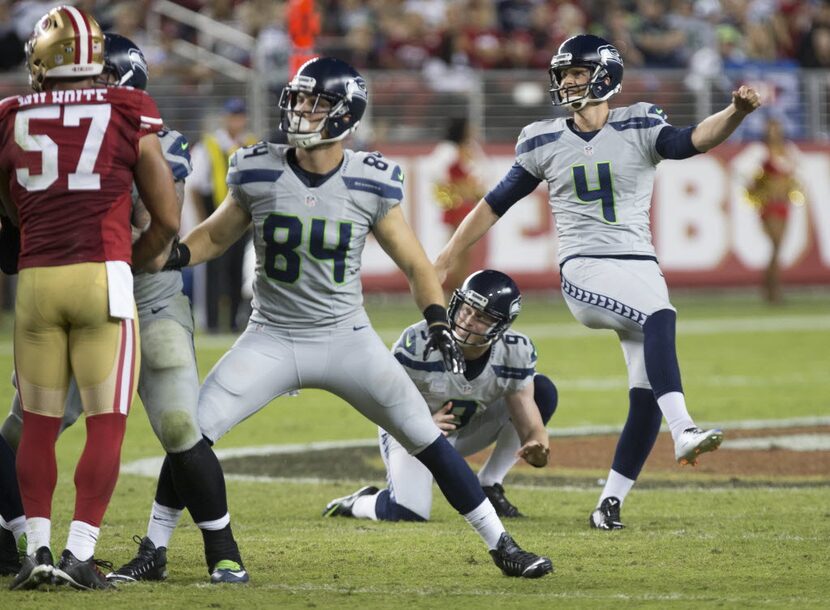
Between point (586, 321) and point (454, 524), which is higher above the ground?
point (586, 321)

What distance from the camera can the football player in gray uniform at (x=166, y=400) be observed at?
5020mm

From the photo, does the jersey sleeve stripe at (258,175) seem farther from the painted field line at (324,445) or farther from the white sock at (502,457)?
the painted field line at (324,445)

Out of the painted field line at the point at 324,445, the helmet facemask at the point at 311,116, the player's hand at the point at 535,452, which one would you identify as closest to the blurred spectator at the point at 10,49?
the painted field line at the point at 324,445

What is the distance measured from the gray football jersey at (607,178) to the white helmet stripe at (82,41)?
7.94ft

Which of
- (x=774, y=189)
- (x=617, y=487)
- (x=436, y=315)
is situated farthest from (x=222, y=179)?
(x=436, y=315)

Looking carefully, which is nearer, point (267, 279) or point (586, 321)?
point (267, 279)

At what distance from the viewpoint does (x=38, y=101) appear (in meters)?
4.83

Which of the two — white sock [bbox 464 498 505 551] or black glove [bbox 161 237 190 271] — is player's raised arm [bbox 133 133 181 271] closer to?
black glove [bbox 161 237 190 271]

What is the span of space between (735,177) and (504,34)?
361cm

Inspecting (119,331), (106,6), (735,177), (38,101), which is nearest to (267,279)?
(119,331)

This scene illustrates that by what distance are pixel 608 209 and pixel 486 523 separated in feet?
6.07

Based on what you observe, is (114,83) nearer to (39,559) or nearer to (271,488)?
(39,559)

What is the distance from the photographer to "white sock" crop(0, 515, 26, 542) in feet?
17.7

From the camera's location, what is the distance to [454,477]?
5.23 m
